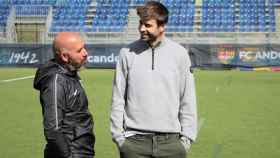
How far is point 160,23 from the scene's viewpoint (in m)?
3.92

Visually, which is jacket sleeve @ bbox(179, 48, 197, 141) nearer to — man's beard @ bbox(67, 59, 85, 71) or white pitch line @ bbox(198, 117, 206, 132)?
man's beard @ bbox(67, 59, 85, 71)

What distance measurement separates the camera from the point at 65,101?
147 inches

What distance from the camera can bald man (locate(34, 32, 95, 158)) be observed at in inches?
143

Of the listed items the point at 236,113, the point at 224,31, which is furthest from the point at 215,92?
the point at 224,31

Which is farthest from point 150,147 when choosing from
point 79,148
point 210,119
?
point 210,119

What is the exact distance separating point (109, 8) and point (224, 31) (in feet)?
25.9

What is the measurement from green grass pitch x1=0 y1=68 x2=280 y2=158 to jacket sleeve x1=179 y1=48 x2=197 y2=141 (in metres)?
4.02

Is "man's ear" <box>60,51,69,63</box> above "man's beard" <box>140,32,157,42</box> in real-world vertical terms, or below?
below

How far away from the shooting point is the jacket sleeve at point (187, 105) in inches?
159

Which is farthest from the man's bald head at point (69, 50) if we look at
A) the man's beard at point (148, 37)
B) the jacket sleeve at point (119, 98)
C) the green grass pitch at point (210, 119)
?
the green grass pitch at point (210, 119)

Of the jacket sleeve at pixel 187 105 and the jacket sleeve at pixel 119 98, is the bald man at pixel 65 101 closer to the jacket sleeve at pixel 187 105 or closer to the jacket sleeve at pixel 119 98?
the jacket sleeve at pixel 119 98

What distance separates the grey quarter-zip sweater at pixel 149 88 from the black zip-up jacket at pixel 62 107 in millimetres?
264

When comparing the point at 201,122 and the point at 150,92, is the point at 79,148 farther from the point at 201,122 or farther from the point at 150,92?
the point at 201,122

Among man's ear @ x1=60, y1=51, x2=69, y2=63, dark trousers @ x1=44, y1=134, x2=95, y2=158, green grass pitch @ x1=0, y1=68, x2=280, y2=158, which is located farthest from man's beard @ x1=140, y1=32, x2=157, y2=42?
green grass pitch @ x1=0, y1=68, x2=280, y2=158
